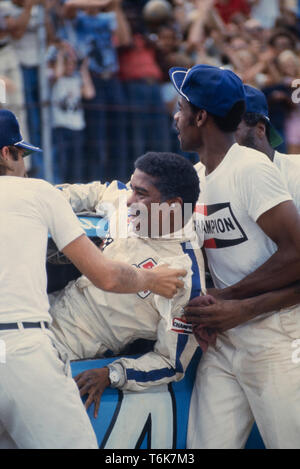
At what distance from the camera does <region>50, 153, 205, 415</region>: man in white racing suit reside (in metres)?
3.01

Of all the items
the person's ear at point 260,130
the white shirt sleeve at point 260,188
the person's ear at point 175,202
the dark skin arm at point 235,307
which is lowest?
the dark skin arm at point 235,307

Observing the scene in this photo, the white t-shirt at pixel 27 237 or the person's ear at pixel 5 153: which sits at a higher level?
the person's ear at pixel 5 153

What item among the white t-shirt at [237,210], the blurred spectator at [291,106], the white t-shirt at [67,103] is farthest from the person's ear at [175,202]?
A: the blurred spectator at [291,106]

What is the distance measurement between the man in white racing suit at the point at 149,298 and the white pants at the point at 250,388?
0.60ft

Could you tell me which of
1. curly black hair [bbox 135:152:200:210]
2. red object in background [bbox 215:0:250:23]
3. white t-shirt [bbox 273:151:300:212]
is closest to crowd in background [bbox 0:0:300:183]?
red object in background [bbox 215:0:250:23]

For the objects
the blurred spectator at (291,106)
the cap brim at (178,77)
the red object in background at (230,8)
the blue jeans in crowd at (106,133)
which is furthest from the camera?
the red object in background at (230,8)

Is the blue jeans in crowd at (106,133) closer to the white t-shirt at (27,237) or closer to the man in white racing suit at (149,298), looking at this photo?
the man in white racing suit at (149,298)

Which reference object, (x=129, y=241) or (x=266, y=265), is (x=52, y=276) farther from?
(x=266, y=265)

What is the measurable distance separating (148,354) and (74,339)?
34 cm

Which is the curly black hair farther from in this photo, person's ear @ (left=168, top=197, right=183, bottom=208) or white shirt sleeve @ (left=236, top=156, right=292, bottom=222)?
white shirt sleeve @ (left=236, top=156, right=292, bottom=222)

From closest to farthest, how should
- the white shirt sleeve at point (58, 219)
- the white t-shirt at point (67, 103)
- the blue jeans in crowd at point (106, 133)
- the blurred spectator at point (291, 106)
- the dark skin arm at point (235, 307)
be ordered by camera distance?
the white shirt sleeve at point (58, 219) < the dark skin arm at point (235, 307) < the white t-shirt at point (67, 103) < the blue jeans in crowd at point (106, 133) < the blurred spectator at point (291, 106)

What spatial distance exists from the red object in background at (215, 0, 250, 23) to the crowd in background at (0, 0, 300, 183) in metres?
0.42

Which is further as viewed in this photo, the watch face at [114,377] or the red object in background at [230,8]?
the red object in background at [230,8]

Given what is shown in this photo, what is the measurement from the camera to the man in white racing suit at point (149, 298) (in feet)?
9.88
